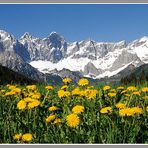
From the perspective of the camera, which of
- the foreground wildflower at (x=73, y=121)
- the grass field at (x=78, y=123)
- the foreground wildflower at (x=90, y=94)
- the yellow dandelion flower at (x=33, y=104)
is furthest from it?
the foreground wildflower at (x=90, y=94)

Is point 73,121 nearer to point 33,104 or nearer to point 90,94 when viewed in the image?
point 33,104

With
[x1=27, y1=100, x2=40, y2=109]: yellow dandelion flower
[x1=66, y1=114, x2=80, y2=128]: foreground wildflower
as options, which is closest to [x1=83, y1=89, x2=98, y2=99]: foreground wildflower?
[x1=27, y1=100, x2=40, y2=109]: yellow dandelion flower

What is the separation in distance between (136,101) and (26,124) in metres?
1.97

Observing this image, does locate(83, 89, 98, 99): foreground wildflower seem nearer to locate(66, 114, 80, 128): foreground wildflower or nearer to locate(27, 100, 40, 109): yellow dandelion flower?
locate(27, 100, 40, 109): yellow dandelion flower

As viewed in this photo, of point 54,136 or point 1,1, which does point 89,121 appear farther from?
point 1,1

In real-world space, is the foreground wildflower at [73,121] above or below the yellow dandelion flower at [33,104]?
below

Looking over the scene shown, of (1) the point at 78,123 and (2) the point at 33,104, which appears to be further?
(2) the point at 33,104

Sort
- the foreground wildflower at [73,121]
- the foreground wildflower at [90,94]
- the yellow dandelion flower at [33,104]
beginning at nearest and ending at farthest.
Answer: the foreground wildflower at [73,121], the yellow dandelion flower at [33,104], the foreground wildflower at [90,94]

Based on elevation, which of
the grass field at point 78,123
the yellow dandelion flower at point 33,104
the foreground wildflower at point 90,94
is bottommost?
the grass field at point 78,123

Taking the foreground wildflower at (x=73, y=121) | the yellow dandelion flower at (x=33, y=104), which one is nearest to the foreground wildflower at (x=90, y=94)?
the yellow dandelion flower at (x=33, y=104)

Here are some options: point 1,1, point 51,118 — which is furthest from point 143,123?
point 1,1

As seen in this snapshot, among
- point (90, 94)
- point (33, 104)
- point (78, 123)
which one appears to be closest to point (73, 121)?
point (78, 123)

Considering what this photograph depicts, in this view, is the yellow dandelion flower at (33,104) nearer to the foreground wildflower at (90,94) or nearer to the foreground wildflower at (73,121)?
the foreground wildflower at (73,121)

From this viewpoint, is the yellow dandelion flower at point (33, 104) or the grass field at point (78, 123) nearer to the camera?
the grass field at point (78, 123)
